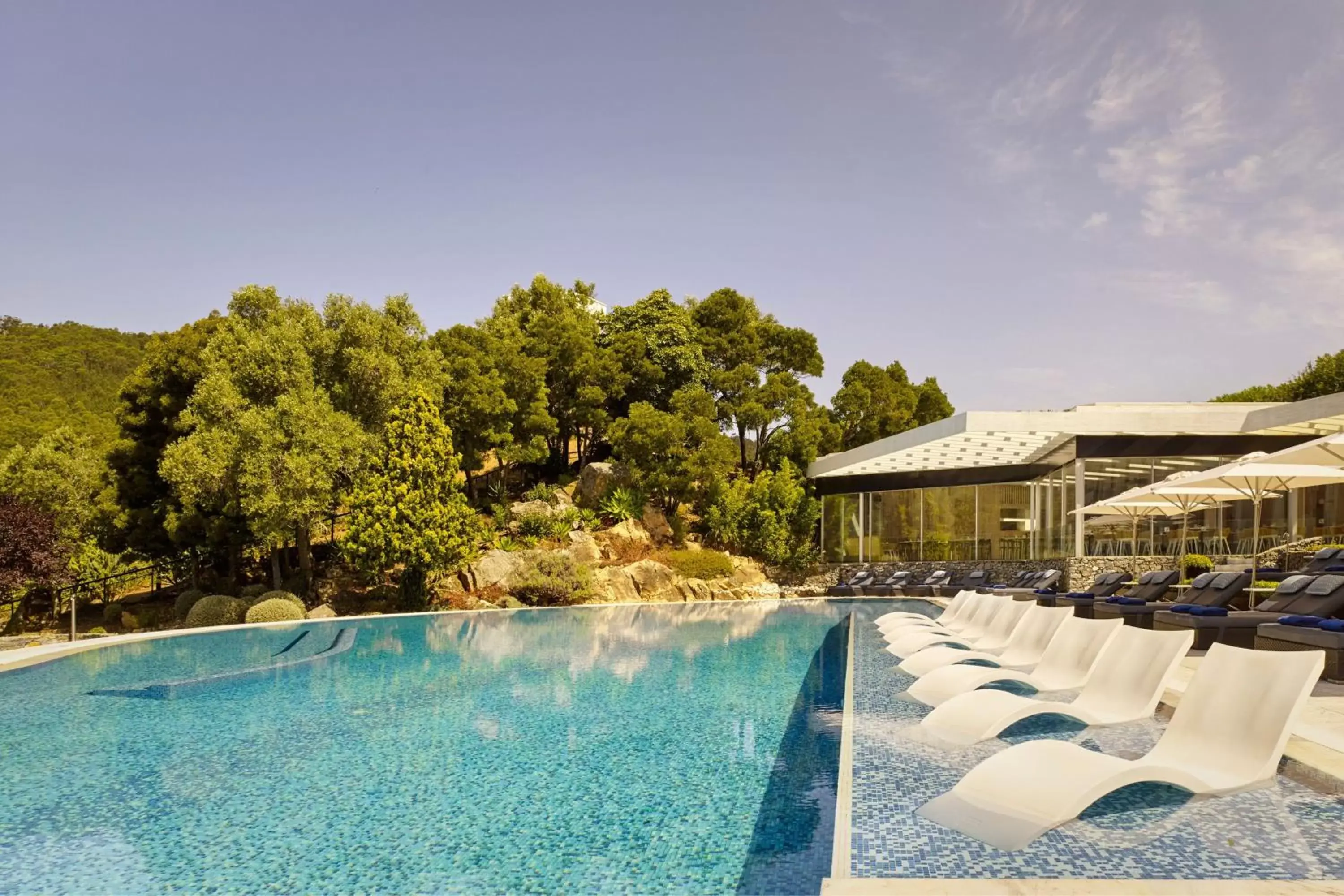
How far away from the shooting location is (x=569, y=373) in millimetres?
28719

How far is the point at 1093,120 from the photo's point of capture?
1914cm

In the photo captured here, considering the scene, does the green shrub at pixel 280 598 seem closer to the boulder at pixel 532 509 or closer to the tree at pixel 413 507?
the tree at pixel 413 507

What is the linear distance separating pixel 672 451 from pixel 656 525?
2388 millimetres

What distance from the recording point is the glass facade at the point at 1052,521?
19672mm

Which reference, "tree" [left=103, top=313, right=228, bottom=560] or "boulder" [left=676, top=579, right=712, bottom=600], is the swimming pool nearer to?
"tree" [left=103, top=313, right=228, bottom=560]

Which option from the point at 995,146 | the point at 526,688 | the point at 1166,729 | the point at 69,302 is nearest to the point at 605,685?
the point at 526,688

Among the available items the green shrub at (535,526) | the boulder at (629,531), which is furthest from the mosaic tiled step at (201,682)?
the boulder at (629,531)

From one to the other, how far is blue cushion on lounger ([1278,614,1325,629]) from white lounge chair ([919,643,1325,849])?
322cm

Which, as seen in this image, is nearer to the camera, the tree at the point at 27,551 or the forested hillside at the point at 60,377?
the tree at the point at 27,551

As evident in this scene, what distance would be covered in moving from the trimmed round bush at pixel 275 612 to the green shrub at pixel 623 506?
1037cm

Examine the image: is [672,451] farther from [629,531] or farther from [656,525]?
[629,531]

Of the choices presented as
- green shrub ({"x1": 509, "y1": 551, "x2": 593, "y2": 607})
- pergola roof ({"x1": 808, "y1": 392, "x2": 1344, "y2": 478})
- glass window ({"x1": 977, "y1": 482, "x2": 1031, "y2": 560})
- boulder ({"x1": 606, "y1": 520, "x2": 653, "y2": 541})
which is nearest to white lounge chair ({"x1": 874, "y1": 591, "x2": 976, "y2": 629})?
pergola roof ({"x1": 808, "y1": 392, "x2": 1344, "y2": 478})

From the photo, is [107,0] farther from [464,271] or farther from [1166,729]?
[1166,729]

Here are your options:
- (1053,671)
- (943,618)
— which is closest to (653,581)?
(943,618)
